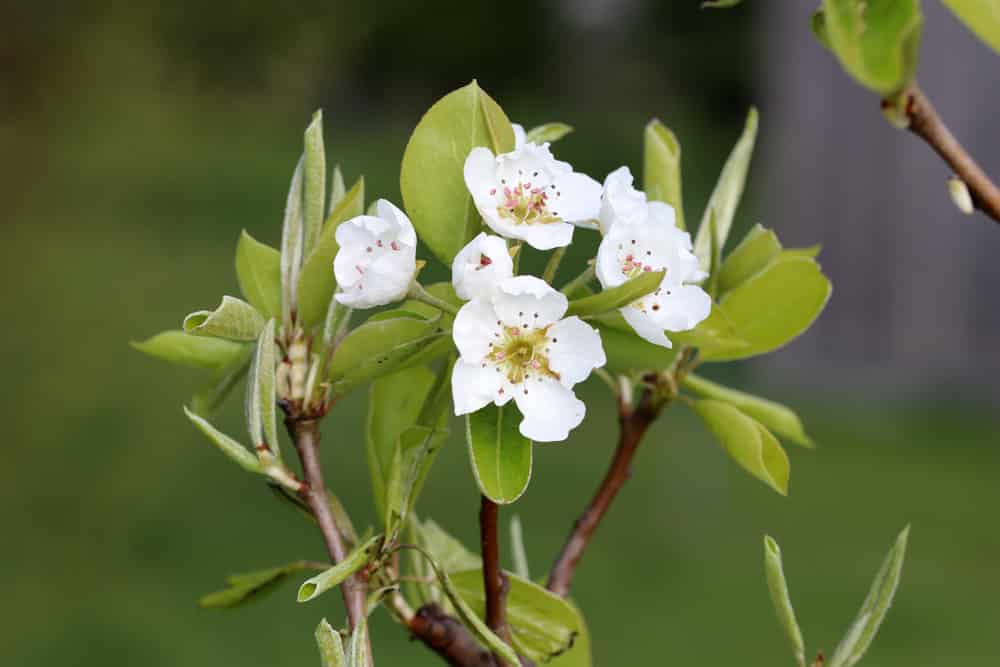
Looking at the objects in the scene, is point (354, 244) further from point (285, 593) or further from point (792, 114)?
point (792, 114)

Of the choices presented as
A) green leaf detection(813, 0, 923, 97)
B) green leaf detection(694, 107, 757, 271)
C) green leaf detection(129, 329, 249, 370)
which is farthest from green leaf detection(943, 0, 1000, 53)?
green leaf detection(129, 329, 249, 370)

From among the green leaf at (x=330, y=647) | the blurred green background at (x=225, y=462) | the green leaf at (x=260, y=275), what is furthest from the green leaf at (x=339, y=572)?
the blurred green background at (x=225, y=462)

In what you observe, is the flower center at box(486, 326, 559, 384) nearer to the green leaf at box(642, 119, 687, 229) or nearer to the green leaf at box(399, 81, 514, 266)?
the green leaf at box(399, 81, 514, 266)

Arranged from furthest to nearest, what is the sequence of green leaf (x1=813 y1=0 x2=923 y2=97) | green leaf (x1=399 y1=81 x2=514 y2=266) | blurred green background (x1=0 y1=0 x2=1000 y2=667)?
1. blurred green background (x1=0 y1=0 x2=1000 y2=667)
2. green leaf (x1=399 y1=81 x2=514 y2=266)
3. green leaf (x1=813 y1=0 x2=923 y2=97)

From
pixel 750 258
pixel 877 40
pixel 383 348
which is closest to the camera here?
pixel 877 40

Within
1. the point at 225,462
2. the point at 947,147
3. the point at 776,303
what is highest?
the point at 947,147

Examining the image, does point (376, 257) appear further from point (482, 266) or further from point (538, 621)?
point (538, 621)

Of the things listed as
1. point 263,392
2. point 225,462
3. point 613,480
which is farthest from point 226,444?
point 225,462
